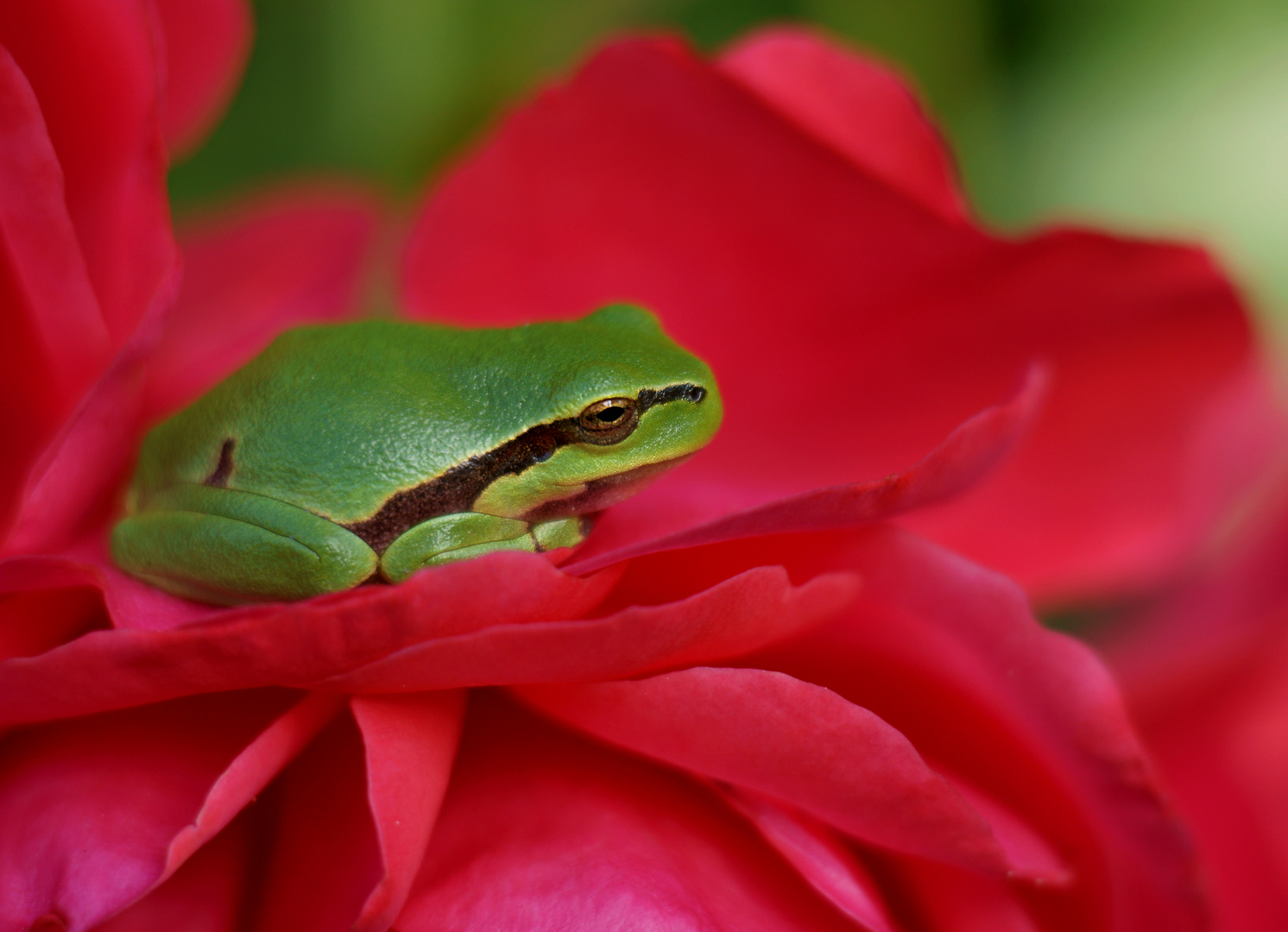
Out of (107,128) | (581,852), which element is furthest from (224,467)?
(581,852)

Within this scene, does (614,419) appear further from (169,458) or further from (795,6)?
(795,6)

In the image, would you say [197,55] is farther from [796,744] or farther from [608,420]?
[796,744]

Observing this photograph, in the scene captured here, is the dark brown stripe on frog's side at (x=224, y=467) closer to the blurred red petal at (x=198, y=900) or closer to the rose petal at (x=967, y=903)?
the blurred red petal at (x=198, y=900)

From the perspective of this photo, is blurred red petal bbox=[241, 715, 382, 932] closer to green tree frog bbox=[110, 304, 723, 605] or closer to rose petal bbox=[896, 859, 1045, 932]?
green tree frog bbox=[110, 304, 723, 605]

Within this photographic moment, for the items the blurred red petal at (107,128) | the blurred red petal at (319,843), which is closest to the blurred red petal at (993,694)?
the blurred red petal at (319,843)

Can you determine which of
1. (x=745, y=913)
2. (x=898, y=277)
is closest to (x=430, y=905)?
(x=745, y=913)
